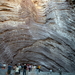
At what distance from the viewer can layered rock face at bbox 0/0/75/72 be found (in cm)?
1106

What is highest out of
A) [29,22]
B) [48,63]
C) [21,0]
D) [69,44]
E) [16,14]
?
[21,0]

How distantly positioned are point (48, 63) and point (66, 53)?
6.23 ft

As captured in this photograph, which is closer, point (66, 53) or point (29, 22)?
point (66, 53)

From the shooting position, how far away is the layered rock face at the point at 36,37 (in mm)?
11062

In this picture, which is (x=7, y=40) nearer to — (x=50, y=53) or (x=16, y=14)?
(x=16, y=14)

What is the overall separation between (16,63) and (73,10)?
7.85 meters

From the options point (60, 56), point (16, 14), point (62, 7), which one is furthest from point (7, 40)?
point (62, 7)

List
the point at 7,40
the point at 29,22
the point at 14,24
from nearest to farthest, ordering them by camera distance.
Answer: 1. the point at 7,40
2. the point at 14,24
3. the point at 29,22

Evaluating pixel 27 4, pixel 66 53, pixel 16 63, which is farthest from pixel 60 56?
pixel 27 4

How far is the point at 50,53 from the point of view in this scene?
39.0 feet

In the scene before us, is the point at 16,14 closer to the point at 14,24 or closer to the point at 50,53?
the point at 14,24

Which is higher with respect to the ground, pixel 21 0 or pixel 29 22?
pixel 21 0

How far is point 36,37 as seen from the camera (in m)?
12.1

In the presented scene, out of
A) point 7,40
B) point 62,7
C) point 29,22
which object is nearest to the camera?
point 7,40
